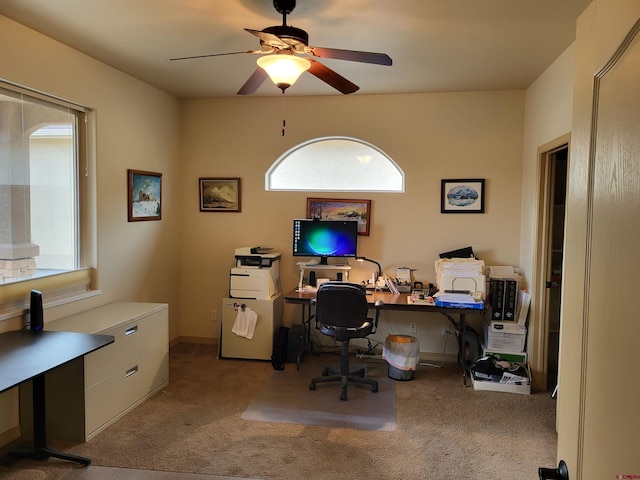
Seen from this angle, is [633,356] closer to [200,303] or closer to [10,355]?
[10,355]

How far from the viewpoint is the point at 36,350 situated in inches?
97.2

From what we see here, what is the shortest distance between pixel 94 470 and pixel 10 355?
0.81 metres

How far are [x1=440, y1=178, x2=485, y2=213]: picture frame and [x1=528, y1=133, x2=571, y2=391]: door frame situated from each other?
68cm

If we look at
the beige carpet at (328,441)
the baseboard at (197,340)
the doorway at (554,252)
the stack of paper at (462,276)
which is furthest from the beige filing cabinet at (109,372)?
the doorway at (554,252)

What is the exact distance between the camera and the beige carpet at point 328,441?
8.61 feet

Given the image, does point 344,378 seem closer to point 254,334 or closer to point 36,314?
point 254,334

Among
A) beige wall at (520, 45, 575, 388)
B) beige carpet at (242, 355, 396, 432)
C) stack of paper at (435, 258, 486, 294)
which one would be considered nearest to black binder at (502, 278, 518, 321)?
beige wall at (520, 45, 575, 388)

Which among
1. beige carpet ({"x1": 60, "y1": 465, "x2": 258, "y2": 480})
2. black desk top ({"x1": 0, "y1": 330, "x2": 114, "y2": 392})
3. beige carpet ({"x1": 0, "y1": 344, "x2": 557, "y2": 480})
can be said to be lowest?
beige carpet ({"x1": 60, "y1": 465, "x2": 258, "y2": 480})

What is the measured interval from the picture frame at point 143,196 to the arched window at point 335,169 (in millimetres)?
1087

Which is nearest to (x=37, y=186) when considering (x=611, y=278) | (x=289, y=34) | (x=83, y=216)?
(x=83, y=216)

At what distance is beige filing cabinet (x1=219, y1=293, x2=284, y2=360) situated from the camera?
4.38 metres

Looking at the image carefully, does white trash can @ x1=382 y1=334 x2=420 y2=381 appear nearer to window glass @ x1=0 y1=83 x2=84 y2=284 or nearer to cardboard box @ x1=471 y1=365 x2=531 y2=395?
cardboard box @ x1=471 y1=365 x2=531 y2=395

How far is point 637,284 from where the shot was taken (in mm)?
683

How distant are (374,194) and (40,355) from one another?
3.18 m
